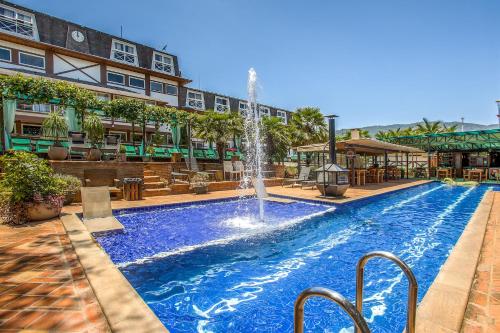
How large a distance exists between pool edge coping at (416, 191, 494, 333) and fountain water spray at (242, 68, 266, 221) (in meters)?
4.79

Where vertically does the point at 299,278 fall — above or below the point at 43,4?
below

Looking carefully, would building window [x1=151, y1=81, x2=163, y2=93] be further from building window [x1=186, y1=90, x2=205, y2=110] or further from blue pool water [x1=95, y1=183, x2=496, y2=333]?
blue pool water [x1=95, y1=183, x2=496, y2=333]

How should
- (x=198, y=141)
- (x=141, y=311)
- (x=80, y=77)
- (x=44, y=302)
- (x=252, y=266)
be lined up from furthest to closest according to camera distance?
(x=198, y=141) < (x=80, y=77) < (x=252, y=266) < (x=44, y=302) < (x=141, y=311)

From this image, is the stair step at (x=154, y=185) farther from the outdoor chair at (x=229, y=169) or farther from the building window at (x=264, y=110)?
the building window at (x=264, y=110)

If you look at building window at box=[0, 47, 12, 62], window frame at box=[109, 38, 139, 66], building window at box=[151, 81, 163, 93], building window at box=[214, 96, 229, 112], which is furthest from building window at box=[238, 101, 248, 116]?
building window at box=[0, 47, 12, 62]

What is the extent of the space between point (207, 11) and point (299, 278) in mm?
11956

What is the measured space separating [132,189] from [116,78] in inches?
668

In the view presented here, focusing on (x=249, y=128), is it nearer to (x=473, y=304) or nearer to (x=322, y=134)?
(x=322, y=134)

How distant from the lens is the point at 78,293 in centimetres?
274

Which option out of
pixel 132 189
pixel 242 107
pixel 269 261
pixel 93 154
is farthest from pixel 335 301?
pixel 242 107

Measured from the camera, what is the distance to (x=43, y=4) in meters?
19.9

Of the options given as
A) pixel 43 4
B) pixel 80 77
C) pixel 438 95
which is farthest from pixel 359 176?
pixel 43 4

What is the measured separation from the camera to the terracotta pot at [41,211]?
5887 millimetres

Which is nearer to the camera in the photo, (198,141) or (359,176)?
(359,176)
